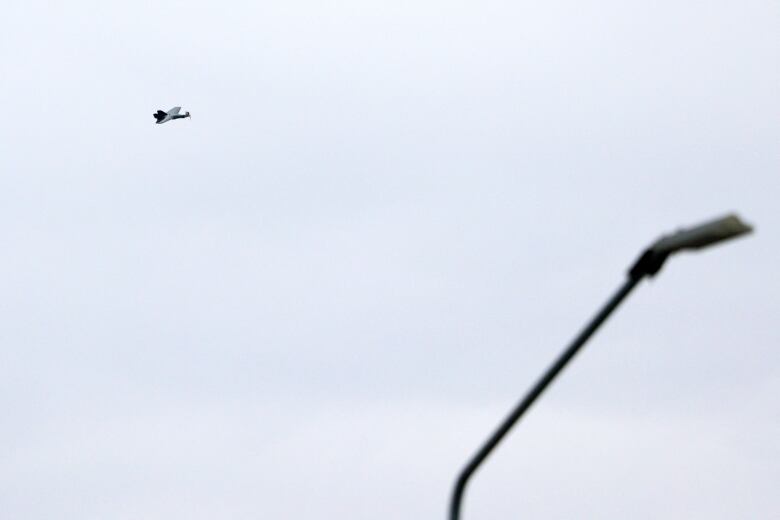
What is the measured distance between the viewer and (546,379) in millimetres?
17562

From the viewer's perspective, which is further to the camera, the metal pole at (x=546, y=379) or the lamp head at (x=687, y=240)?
the metal pole at (x=546, y=379)

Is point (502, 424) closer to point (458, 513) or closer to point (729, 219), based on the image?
point (458, 513)

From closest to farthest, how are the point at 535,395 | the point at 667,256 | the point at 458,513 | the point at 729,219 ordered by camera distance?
the point at 729,219 → the point at 667,256 → the point at 535,395 → the point at 458,513

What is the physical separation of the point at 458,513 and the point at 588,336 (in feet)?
9.69

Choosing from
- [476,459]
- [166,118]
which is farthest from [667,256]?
[166,118]

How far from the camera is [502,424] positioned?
18.1 m

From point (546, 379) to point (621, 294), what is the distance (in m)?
1.16

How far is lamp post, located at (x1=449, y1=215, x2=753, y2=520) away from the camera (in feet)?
50.4

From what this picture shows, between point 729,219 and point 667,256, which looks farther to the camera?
point 667,256

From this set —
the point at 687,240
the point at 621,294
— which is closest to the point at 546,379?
the point at 621,294

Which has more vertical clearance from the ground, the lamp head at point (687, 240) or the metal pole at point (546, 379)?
the lamp head at point (687, 240)

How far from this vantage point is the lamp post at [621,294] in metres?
15.4

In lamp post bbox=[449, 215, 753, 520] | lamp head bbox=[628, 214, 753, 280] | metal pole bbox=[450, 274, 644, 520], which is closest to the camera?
lamp head bbox=[628, 214, 753, 280]

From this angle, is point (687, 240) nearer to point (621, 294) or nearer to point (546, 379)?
point (621, 294)
